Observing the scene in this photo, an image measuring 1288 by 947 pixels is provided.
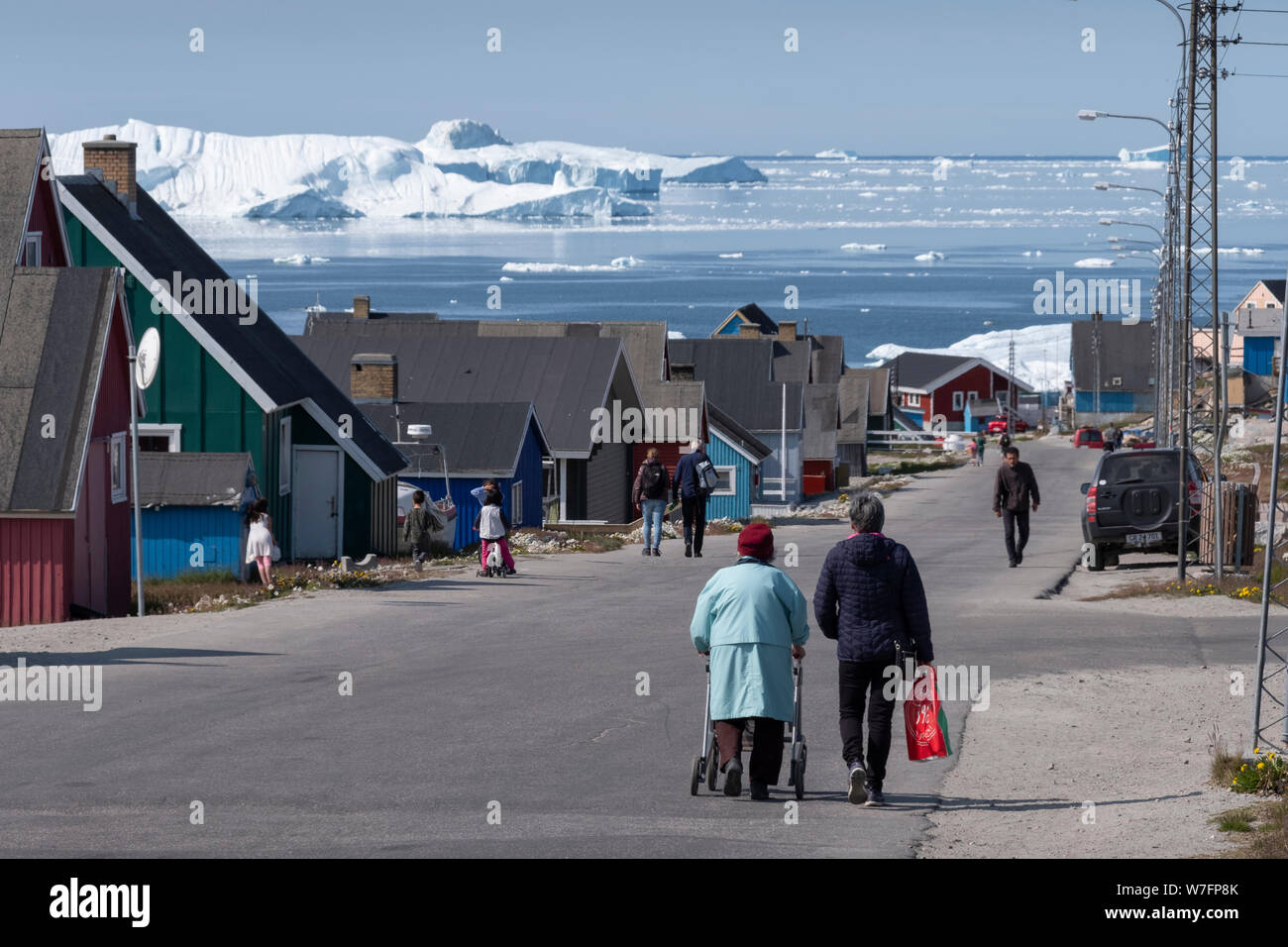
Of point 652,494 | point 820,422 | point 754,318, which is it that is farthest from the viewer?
point 754,318

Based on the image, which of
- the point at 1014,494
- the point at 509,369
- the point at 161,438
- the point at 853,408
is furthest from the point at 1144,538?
the point at 853,408

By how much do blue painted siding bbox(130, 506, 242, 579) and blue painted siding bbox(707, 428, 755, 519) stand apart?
101 ft

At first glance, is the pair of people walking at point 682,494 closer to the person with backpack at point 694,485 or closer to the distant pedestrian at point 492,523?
the person with backpack at point 694,485

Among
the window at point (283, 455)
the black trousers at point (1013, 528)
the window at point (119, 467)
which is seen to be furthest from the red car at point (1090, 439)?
the window at point (119, 467)

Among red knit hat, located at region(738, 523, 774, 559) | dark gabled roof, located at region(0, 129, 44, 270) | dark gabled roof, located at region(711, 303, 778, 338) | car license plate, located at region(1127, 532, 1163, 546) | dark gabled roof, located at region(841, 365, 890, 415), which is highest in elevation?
dark gabled roof, located at region(711, 303, 778, 338)

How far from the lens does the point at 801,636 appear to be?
9.82 metres

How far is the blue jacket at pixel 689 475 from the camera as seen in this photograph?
82.5ft

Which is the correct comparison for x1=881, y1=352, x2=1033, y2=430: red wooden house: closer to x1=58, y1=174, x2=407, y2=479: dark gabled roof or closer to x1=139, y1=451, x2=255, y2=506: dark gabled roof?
x1=58, y1=174, x2=407, y2=479: dark gabled roof

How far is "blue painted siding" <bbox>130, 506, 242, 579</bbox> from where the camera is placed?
28172 mm

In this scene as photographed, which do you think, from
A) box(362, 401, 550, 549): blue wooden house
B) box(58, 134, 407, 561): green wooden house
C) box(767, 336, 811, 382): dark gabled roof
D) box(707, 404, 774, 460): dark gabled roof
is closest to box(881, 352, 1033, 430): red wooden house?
box(767, 336, 811, 382): dark gabled roof

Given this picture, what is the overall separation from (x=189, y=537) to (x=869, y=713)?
67.1 feet

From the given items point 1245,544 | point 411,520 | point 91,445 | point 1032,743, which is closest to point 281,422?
point 411,520

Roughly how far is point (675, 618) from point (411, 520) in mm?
8116

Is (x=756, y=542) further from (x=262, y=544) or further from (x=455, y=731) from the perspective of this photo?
(x=262, y=544)
